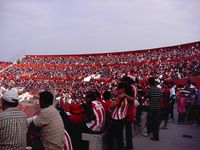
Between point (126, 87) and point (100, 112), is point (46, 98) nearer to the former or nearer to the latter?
point (100, 112)

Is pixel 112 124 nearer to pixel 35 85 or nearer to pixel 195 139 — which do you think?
pixel 195 139

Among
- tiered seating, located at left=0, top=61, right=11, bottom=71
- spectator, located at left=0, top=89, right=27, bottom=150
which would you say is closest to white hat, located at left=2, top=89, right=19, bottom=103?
spectator, located at left=0, top=89, right=27, bottom=150

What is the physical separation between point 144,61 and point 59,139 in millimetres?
35993

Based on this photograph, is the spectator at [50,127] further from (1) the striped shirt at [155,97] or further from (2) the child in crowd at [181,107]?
(2) the child in crowd at [181,107]

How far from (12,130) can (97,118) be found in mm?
2433

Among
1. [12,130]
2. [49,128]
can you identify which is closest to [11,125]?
[12,130]

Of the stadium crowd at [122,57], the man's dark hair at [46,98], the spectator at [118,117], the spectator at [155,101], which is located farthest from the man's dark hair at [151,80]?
the stadium crowd at [122,57]

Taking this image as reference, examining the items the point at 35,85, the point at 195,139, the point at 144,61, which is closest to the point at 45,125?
the point at 195,139

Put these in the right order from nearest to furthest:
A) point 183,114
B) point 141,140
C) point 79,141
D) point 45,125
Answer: point 45,125, point 79,141, point 141,140, point 183,114

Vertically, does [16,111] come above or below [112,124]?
above

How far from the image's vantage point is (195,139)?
730 cm

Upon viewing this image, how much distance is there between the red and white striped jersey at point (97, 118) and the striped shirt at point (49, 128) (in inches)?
69.2

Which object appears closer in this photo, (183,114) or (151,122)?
(151,122)

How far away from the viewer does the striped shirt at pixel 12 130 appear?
9.64 ft
